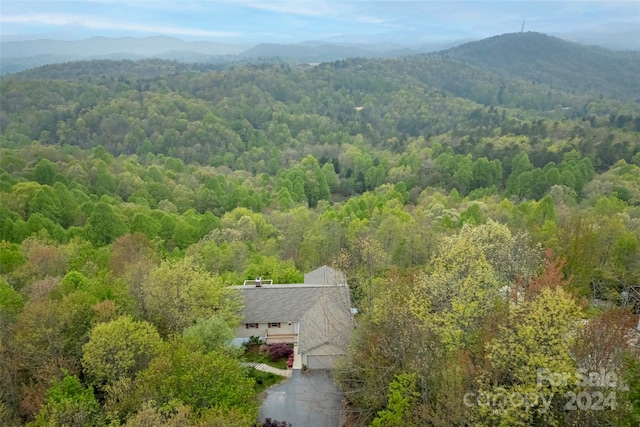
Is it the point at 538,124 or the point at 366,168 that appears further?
the point at 538,124

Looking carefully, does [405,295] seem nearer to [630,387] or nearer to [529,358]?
[529,358]

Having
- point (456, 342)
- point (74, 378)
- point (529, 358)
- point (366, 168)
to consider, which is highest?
point (529, 358)

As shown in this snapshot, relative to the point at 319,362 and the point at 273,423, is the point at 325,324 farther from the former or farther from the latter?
the point at 273,423

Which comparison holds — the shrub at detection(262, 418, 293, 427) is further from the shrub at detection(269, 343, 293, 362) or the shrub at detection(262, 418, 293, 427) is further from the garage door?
the shrub at detection(269, 343, 293, 362)

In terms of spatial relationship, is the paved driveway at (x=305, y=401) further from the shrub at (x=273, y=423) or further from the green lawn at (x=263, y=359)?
the green lawn at (x=263, y=359)

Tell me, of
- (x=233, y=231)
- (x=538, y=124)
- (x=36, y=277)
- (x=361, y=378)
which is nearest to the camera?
(x=361, y=378)

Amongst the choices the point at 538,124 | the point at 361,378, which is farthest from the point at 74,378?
the point at 538,124

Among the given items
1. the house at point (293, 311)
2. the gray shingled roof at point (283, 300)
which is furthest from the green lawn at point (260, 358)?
the gray shingled roof at point (283, 300)
